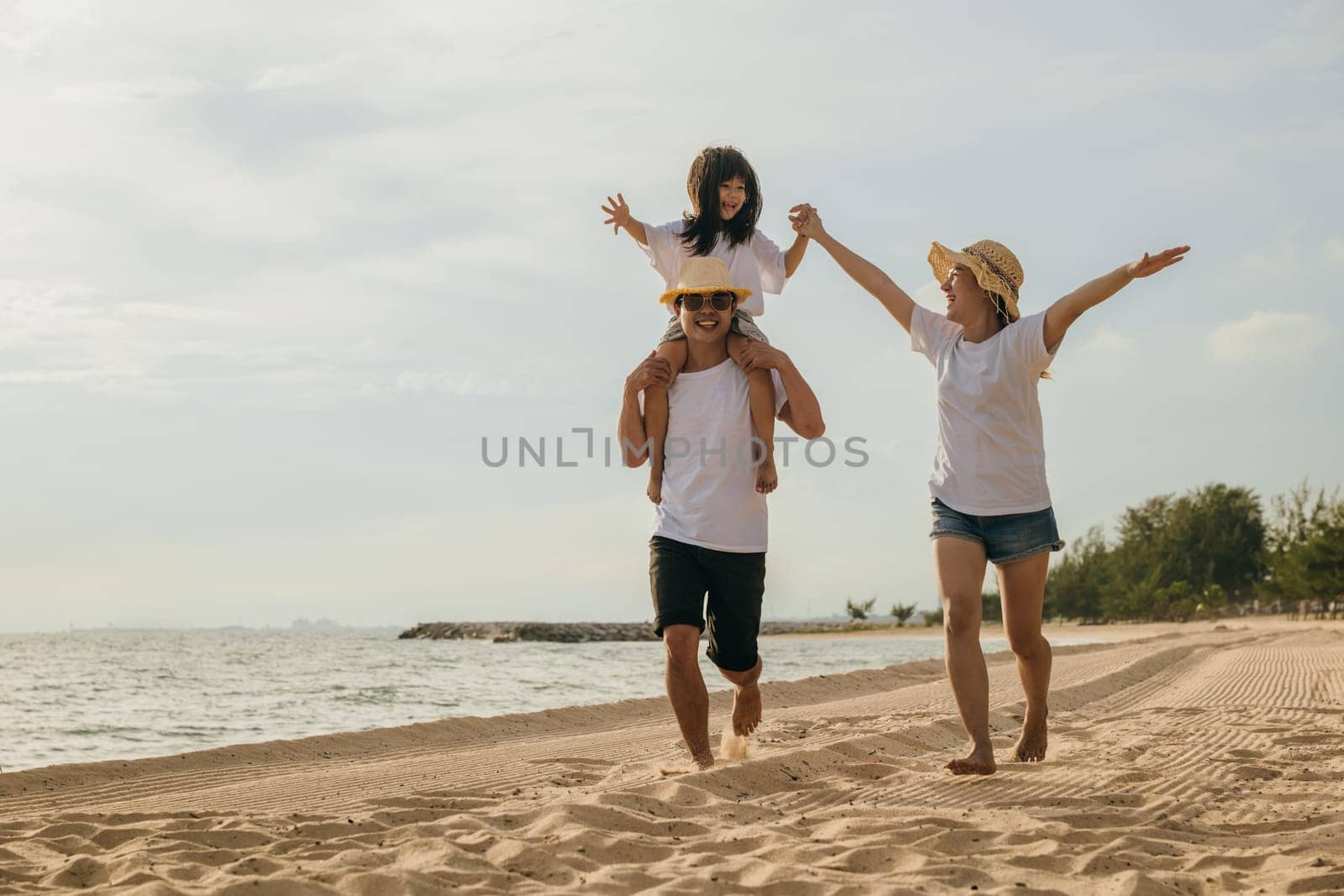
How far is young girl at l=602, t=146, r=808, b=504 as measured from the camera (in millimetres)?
5137

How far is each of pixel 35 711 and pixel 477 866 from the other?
13918 mm

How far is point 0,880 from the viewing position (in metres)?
3.41

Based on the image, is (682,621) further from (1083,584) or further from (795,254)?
(1083,584)

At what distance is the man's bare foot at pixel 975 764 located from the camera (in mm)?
4832

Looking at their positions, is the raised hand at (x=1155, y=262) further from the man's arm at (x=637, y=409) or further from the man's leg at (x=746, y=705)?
the man's leg at (x=746, y=705)

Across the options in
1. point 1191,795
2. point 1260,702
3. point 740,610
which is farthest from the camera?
point 1260,702

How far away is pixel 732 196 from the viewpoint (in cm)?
536

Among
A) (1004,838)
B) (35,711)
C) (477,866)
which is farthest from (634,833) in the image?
(35,711)

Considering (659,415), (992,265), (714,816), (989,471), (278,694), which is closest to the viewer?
(714,816)

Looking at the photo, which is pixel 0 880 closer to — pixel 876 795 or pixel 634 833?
pixel 634 833

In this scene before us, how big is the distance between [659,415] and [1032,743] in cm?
245

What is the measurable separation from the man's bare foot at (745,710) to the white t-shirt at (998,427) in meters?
1.33

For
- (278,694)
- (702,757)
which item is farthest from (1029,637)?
(278,694)

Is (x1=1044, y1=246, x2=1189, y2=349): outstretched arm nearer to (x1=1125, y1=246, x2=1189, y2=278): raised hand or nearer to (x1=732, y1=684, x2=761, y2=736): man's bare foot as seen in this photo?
(x1=1125, y1=246, x2=1189, y2=278): raised hand
